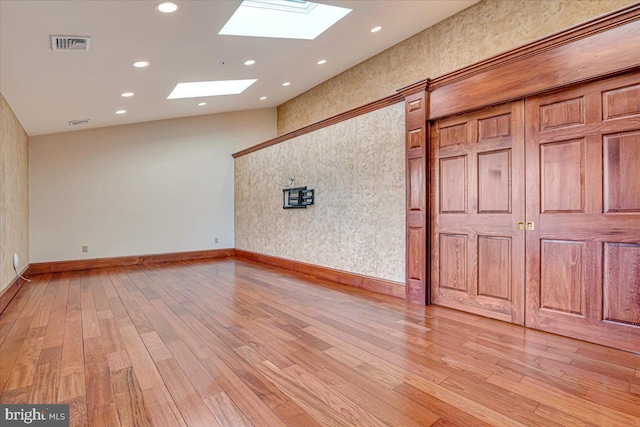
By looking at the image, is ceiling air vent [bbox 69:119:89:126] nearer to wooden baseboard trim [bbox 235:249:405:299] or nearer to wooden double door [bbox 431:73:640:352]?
wooden baseboard trim [bbox 235:249:405:299]

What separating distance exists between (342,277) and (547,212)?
2585mm

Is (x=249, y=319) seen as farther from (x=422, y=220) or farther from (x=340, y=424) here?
(x=422, y=220)

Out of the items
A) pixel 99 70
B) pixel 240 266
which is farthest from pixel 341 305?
pixel 99 70

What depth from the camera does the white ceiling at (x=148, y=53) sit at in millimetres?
2508

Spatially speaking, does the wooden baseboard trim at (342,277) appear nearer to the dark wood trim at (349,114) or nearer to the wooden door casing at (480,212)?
the wooden door casing at (480,212)

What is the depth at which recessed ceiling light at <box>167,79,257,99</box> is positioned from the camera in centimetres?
534

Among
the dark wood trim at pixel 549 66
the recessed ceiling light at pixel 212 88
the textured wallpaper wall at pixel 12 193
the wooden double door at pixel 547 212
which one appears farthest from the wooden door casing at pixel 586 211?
the textured wallpaper wall at pixel 12 193

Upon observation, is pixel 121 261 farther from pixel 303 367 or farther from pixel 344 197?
pixel 303 367

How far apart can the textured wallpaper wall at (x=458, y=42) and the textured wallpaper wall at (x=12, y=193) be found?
4.89m

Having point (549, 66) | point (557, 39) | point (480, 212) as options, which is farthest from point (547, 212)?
point (557, 39)

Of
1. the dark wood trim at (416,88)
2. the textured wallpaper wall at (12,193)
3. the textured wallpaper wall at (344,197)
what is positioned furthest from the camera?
the textured wallpaper wall at (344,197)

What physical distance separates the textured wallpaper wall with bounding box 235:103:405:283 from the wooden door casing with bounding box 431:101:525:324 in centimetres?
46

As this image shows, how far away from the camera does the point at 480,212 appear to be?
322cm

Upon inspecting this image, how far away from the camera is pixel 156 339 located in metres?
2.69
